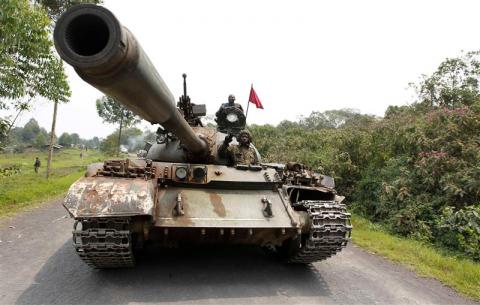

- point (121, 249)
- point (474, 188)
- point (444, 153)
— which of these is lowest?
point (121, 249)

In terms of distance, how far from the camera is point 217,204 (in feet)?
20.2

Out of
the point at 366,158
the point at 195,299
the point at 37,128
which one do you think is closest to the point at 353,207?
the point at 366,158

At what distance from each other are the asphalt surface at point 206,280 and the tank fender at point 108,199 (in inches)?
45.0

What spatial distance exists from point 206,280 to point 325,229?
1.91m

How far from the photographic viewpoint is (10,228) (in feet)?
31.1

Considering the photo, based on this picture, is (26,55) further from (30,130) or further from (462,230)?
(30,130)

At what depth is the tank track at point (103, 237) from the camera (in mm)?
5219

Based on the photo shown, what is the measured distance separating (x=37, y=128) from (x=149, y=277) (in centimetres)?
16332

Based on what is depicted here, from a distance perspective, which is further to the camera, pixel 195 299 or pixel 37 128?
pixel 37 128

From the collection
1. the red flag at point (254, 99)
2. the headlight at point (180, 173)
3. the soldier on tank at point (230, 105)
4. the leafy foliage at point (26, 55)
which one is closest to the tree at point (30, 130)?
the leafy foliage at point (26, 55)

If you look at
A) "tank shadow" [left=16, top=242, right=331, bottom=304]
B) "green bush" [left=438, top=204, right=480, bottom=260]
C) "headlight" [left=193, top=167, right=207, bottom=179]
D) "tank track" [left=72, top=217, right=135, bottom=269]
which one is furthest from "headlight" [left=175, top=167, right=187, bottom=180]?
"green bush" [left=438, top=204, right=480, bottom=260]

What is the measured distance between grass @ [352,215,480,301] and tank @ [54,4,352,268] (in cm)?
219

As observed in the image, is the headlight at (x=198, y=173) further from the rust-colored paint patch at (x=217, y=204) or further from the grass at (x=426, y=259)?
the grass at (x=426, y=259)

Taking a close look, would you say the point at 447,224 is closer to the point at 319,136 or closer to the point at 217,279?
the point at 217,279
